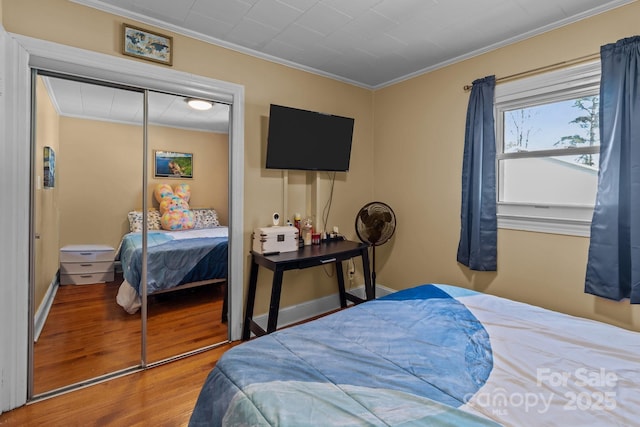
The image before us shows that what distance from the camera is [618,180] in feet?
6.68

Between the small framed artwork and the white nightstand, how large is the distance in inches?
53.4

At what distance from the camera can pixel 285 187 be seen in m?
3.06

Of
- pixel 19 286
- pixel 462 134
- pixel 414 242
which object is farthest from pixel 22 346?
pixel 462 134

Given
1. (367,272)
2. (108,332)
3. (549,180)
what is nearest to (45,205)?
(108,332)

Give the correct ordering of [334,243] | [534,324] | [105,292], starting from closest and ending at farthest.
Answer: [534,324] < [105,292] < [334,243]

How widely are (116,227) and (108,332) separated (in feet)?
2.57

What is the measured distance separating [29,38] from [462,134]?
3.16m

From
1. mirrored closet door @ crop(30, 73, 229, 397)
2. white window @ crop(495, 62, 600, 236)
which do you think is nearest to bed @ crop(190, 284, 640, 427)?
white window @ crop(495, 62, 600, 236)

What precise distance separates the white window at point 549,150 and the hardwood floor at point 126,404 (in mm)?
2679

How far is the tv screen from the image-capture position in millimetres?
2803

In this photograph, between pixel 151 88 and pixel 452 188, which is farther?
pixel 452 188

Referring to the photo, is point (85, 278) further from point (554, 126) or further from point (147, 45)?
point (554, 126)

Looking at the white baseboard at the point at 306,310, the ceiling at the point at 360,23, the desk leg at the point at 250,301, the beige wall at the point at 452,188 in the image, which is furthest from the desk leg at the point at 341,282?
the ceiling at the point at 360,23

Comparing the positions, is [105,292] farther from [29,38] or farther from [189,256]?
[29,38]
